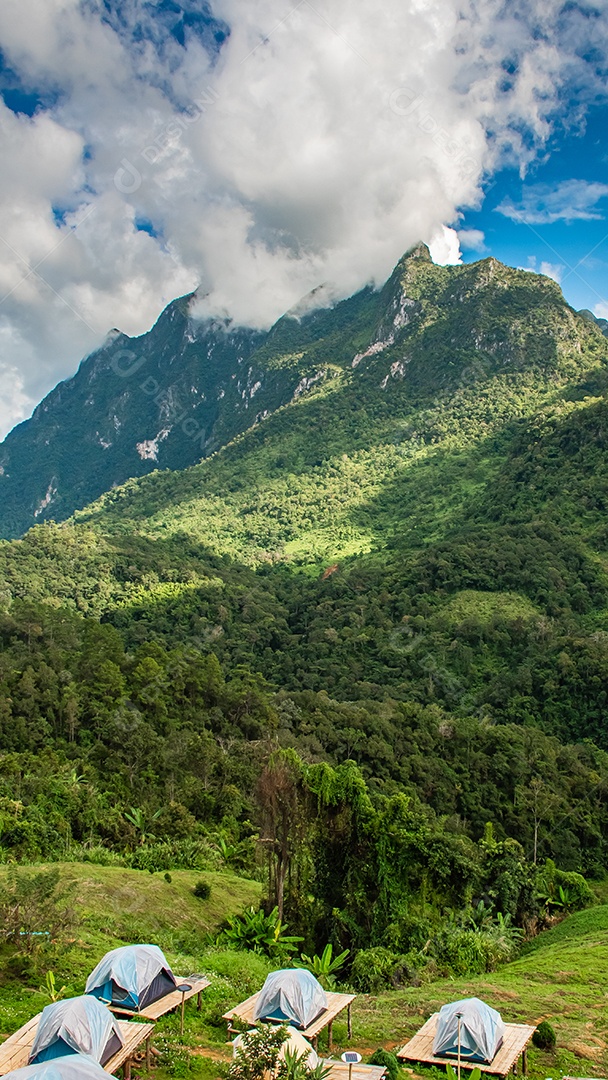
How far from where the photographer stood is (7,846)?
25859 mm

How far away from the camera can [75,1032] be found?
33.3 feet

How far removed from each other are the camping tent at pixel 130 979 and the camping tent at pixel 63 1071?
3.85 meters

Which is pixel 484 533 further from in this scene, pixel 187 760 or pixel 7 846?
pixel 7 846

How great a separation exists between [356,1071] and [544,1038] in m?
3.79

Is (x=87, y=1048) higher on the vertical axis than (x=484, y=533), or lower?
lower

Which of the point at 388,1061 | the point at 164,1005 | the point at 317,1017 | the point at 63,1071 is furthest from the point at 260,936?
the point at 63,1071

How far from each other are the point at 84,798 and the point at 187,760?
263 inches

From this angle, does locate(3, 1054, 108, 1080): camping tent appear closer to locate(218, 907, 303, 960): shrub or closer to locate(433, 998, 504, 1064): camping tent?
locate(433, 998, 504, 1064): camping tent

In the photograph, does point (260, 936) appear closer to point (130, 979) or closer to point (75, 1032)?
point (130, 979)

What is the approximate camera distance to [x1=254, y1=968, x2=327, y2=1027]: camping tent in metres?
11.9

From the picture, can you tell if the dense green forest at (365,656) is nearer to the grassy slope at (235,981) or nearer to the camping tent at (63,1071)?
the grassy slope at (235,981)

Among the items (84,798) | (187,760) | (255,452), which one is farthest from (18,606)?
(255,452)

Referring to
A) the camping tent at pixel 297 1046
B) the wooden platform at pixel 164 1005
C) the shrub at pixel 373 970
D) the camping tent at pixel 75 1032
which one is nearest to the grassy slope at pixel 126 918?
the wooden platform at pixel 164 1005

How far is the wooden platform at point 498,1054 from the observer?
36.9 feet
